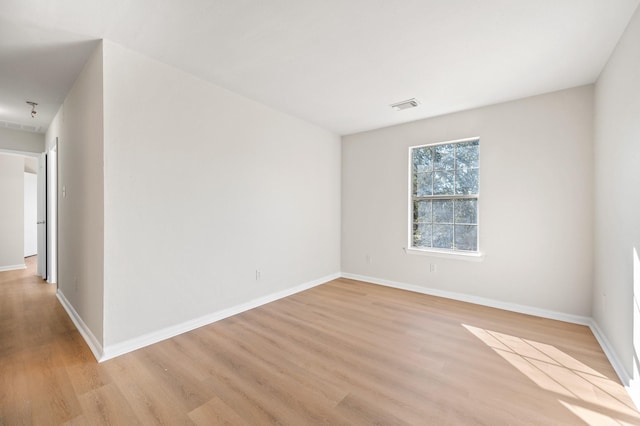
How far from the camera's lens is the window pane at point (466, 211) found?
3.66 metres

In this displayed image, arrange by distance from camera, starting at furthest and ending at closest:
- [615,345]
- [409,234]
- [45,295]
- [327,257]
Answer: [327,257]
[409,234]
[45,295]
[615,345]

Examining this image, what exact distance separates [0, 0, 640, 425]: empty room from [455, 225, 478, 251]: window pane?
4 centimetres

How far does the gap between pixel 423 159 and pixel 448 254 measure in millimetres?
1453

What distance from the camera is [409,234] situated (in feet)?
13.8

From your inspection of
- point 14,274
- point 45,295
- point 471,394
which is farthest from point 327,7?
point 14,274

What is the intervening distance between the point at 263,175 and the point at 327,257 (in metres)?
1.94

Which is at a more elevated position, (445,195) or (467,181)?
(467,181)

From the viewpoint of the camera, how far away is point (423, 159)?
4148 mm

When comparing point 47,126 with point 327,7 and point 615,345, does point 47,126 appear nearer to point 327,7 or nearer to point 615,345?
point 327,7

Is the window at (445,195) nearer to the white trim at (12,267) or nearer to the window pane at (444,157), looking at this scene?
the window pane at (444,157)

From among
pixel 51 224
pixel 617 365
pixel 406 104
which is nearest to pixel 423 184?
pixel 406 104

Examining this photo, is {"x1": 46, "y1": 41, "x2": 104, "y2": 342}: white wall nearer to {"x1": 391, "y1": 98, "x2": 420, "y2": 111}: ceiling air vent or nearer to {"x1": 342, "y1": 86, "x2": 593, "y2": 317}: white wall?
{"x1": 391, "y1": 98, "x2": 420, "y2": 111}: ceiling air vent

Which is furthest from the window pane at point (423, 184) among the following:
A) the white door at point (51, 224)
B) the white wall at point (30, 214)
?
the white wall at point (30, 214)

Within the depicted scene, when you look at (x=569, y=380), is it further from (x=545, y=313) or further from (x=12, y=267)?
(x=12, y=267)
